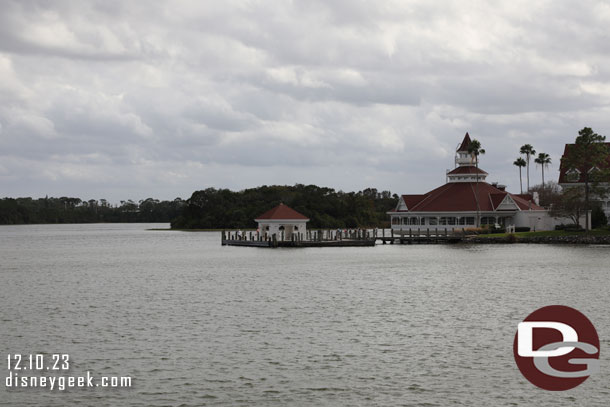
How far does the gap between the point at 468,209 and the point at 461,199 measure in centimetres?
302

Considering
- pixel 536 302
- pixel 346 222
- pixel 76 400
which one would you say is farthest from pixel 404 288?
pixel 346 222

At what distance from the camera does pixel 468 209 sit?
4082 inches

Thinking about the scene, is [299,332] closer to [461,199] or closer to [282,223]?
[282,223]

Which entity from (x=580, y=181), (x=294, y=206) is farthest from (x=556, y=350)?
(x=294, y=206)

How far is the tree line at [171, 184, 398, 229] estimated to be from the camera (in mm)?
168875

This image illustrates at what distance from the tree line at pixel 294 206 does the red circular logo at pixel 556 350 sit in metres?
133

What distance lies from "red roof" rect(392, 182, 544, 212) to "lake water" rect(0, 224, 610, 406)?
47.1 metres

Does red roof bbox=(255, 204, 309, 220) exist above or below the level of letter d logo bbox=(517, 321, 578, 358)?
above

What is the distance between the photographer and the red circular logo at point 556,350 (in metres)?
21.2

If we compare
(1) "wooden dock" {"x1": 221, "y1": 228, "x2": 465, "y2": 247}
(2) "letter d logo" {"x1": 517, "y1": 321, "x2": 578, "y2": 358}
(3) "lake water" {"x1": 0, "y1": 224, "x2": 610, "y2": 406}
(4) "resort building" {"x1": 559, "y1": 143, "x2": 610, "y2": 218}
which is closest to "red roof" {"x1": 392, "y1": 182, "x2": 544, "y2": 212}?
(1) "wooden dock" {"x1": 221, "y1": 228, "x2": 465, "y2": 247}

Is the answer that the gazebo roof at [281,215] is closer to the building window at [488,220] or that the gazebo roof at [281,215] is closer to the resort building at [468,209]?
the resort building at [468,209]

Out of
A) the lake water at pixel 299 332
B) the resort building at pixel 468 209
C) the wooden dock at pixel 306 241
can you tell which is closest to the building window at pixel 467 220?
the resort building at pixel 468 209

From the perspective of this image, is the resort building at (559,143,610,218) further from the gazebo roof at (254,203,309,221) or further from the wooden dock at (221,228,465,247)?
the gazebo roof at (254,203,309,221)

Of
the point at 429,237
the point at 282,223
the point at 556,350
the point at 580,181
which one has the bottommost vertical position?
the point at 556,350
